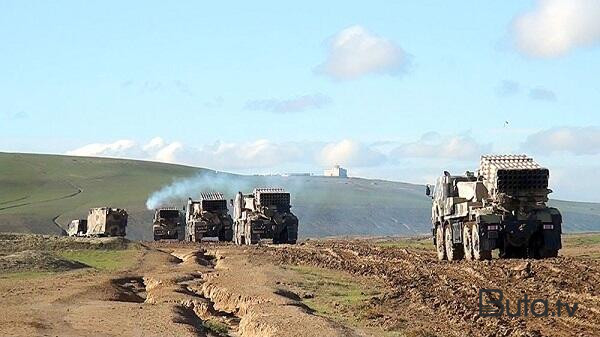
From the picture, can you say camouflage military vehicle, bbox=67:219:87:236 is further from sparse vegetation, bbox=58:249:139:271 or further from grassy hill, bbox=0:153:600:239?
grassy hill, bbox=0:153:600:239

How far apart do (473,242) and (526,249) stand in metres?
1.98

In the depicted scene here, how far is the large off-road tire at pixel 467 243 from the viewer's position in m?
37.8

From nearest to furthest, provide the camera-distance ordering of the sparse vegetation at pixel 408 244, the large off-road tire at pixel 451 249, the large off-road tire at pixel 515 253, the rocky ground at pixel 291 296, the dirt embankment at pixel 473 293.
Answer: the dirt embankment at pixel 473 293
the rocky ground at pixel 291 296
the large off-road tire at pixel 515 253
the large off-road tire at pixel 451 249
the sparse vegetation at pixel 408 244

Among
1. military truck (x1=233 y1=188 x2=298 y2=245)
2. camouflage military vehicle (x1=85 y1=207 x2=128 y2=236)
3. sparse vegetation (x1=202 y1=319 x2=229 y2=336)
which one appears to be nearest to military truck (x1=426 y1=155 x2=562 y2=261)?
sparse vegetation (x1=202 y1=319 x2=229 y2=336)

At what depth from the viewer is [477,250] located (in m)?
36.9

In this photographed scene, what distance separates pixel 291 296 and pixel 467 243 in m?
12.2

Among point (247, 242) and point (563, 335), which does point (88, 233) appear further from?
point (563, 335)

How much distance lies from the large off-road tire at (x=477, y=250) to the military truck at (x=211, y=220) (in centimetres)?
4182

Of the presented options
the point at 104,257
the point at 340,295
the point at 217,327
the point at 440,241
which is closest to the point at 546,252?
the point at 440,241

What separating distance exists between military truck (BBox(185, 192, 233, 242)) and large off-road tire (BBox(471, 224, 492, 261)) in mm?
41821

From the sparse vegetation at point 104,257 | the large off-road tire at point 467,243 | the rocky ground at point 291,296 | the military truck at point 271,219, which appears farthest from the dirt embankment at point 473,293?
the military truck at point 271,219

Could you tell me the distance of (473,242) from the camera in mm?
37469

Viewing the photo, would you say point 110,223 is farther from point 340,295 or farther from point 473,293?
point 473,293

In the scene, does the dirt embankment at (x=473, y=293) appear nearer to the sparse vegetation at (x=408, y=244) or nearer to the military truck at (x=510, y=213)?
the military truck at (x=510, y=213)
